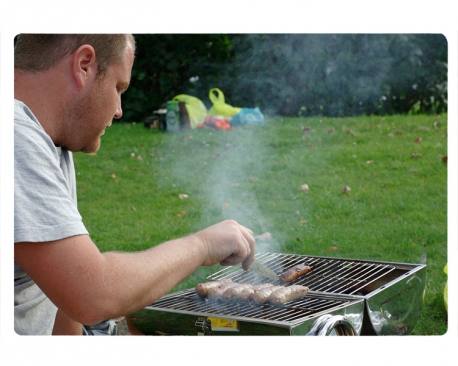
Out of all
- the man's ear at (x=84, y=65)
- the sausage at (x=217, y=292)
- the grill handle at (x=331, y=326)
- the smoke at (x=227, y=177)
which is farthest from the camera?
the smoke at (x=227, y=177)

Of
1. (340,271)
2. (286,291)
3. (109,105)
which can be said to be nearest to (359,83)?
(340,271)

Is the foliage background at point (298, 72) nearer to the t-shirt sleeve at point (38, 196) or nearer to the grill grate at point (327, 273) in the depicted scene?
the grill grate at point (327, 273)

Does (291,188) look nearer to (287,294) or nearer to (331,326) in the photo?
(287,294)

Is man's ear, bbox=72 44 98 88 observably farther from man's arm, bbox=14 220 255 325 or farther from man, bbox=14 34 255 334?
man's arm, bbox=14 220 255 325

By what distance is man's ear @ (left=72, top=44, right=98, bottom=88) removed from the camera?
63.0 inches

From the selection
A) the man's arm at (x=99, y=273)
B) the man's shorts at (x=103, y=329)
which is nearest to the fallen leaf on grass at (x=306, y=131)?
the man's shorts at (x=103, y=329)

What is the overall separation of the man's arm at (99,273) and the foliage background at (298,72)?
3757 millimetres

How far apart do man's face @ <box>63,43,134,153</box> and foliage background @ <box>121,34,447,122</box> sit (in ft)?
11.5

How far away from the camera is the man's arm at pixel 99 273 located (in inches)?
54.5

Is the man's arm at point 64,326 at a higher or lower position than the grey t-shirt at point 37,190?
lower

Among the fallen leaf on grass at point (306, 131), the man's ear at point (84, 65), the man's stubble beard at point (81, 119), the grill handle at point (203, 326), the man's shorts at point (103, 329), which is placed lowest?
the man's shorts at point (103, 329)

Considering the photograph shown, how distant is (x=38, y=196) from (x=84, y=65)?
48 centimetres

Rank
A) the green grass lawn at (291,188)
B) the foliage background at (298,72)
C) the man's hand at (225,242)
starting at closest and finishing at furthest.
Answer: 1. the man's hand at (225,242)
2. the green grass lawn at (291,188)
3. the foliage background at (298,72)

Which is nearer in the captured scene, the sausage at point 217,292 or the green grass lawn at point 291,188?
the sausage at point 217,292
